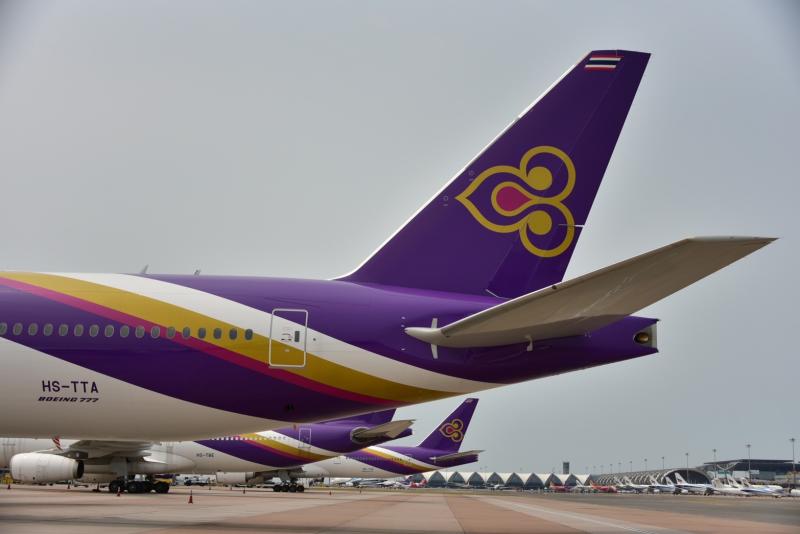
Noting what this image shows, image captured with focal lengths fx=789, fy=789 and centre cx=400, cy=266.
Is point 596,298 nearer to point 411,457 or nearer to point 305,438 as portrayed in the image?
point 305,438

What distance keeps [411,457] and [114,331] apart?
47.4m

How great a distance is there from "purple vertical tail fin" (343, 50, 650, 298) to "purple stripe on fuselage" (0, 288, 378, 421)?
333 cm

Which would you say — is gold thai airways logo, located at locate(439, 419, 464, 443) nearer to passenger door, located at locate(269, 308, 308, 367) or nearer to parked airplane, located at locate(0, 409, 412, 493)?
parked airplane, located at locate(0, 409, 412, 493)

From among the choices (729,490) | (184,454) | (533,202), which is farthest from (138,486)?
(729,490)

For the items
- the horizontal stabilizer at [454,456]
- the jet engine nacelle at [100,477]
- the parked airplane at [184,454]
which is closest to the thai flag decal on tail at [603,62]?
the parked airplane at [184,454]

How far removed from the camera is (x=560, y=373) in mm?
13109

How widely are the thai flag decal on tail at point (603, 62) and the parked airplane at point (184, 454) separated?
22.2 metres

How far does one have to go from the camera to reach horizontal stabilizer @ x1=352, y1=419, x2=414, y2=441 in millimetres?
42750

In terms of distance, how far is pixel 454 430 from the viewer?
60.1 meters

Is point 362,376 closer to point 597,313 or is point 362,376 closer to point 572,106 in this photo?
point 597,313

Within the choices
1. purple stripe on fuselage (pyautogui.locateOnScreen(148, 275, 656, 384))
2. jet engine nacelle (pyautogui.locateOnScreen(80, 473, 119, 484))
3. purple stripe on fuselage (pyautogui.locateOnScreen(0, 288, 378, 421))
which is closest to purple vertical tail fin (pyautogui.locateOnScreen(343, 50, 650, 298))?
purple stripe on fuselage (pyautogui.locateOnScreen(148, 275, 656, 384))

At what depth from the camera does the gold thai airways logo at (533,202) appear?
1391cm

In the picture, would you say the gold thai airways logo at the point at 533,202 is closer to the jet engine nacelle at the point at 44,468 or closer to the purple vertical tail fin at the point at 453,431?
the jet engine nacelle at the point at 44,468

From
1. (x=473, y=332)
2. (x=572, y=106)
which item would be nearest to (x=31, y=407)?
(x=473, y=332)
